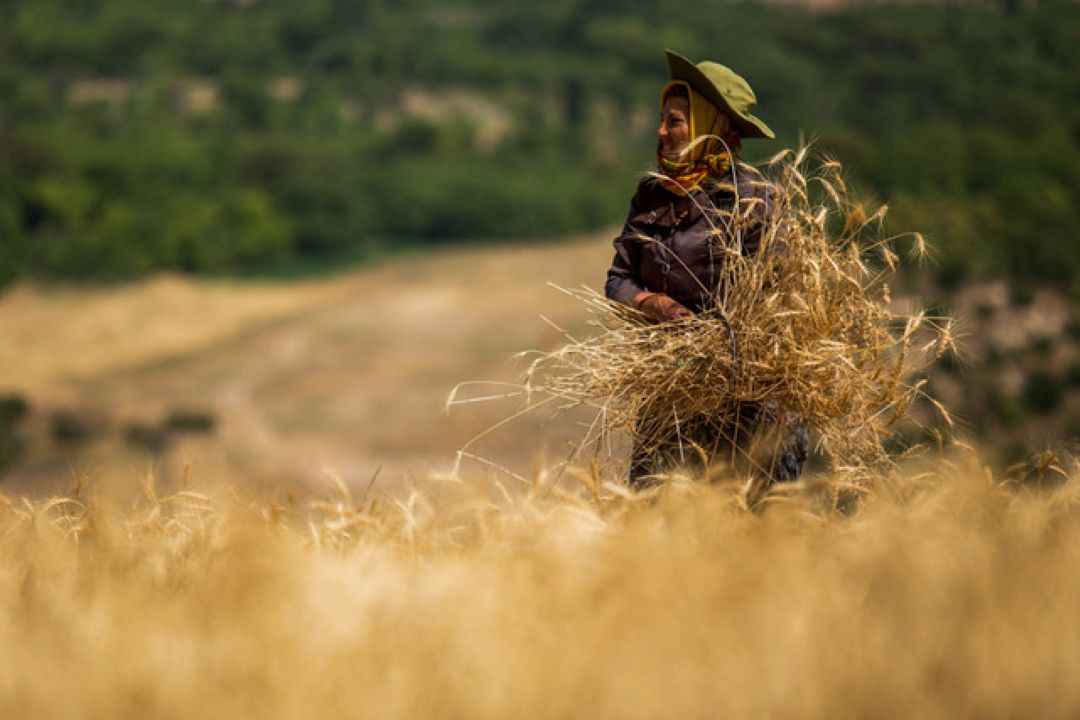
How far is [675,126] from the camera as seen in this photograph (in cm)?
387

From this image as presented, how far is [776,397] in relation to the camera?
12.3 feet

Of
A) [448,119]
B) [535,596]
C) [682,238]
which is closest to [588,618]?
[535,596]

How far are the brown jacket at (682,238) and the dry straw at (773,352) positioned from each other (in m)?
0.02

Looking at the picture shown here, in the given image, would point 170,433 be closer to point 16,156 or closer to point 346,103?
point 16,156

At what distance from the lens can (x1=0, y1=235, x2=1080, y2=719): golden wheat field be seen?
2.19 metres

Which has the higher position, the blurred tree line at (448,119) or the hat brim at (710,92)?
the hat brim at (710,92)

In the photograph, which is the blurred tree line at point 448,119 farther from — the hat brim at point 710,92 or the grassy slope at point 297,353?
the hat brim at point 710,92

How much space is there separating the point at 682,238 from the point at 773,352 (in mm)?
430

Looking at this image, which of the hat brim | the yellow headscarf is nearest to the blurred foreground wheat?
the yellow headscarf

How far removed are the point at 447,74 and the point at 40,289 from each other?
28.1m

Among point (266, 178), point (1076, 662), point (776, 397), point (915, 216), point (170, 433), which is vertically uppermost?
point (1076, 662)

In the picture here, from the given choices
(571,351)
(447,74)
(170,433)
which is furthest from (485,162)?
(571,351)

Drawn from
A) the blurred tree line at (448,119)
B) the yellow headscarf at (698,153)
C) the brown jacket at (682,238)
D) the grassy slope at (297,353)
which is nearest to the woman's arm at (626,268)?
the brown jacket at (682,238)

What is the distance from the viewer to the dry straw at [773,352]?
3703 mm
